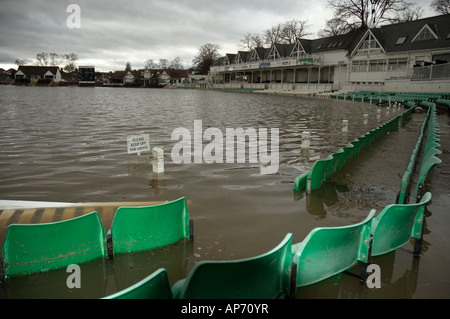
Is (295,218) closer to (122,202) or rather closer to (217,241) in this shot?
(217,241)

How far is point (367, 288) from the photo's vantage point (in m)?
3.73

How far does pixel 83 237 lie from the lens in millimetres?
3637

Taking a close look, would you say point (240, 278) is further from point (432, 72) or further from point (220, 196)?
point (432, 72)

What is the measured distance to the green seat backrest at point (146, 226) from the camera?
3.94 meters

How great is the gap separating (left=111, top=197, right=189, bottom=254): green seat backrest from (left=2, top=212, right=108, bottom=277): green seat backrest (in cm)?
25

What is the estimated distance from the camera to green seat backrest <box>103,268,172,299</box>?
2025 mm

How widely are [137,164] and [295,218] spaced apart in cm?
542

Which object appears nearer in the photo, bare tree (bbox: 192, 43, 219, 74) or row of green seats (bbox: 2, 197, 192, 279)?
row of green seats (bbox: 2, 197, 192, 279)

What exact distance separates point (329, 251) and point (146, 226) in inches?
84.0

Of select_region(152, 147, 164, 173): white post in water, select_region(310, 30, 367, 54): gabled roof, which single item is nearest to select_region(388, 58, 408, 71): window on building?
select_region(310, 30, 367, 54): gabled roof
